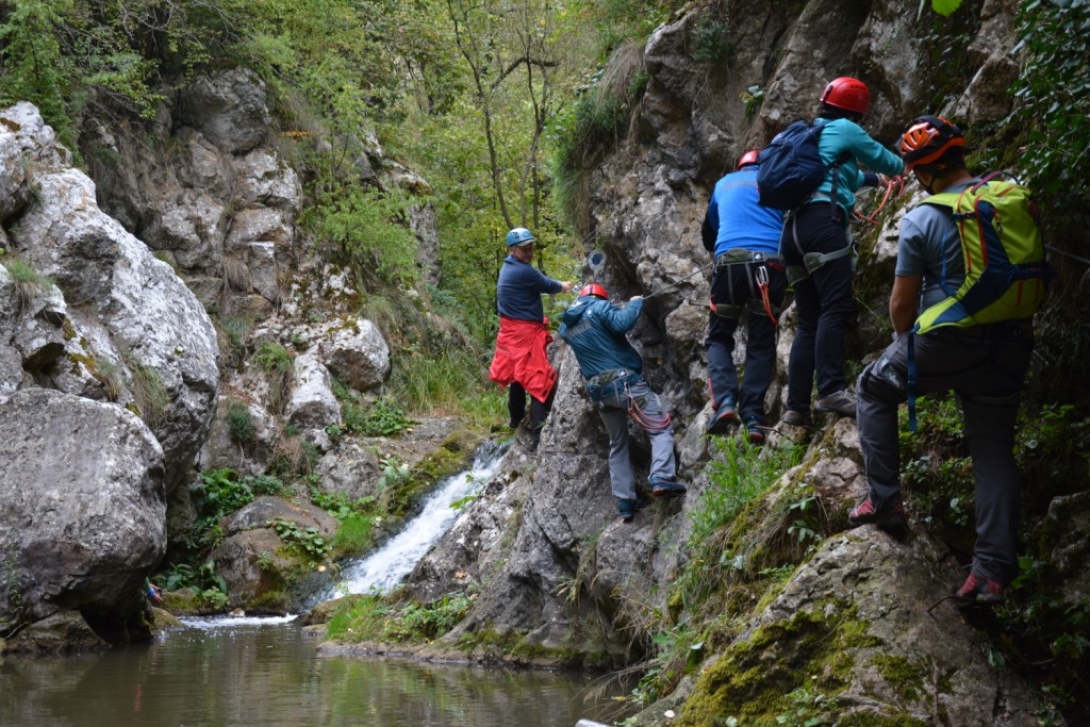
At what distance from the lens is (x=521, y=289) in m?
12.1

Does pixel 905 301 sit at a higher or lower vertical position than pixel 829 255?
lower

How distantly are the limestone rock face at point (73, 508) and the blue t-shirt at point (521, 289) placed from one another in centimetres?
472

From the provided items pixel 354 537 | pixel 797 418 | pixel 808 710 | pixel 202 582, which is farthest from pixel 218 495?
pixel 808 710

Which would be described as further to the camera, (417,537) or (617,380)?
(417,537)

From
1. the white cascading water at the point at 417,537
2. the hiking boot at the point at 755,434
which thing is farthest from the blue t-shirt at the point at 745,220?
the white cascading water at the point at 417,537

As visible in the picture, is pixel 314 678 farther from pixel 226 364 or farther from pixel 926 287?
pixel 226 364

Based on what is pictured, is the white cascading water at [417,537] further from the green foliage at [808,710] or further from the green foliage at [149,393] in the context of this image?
the green foliage at [808,710]

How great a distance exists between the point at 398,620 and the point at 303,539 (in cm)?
551

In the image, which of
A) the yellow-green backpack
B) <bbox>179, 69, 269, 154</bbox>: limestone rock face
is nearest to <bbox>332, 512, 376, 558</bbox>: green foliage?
<bbox>179, 69, 269, 154</bbox>: limestone rock face

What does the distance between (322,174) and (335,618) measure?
13251mm

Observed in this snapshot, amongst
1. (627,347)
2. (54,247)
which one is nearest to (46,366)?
(54,247)

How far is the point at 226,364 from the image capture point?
65.9ft

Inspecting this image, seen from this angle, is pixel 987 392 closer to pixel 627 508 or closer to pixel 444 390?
pixel 627 508

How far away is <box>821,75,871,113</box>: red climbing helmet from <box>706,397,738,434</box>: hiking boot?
7.47ft
